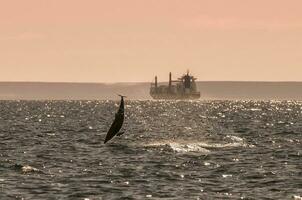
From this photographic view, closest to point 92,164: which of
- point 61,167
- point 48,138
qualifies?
point 61,167

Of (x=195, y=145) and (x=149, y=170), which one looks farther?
(x=195, y=145)

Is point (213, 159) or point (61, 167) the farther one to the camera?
point (213, 159)

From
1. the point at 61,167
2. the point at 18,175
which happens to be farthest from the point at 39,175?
the point at 61,167

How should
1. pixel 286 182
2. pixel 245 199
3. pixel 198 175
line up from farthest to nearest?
pixel 198 175, pixel 286 182, pixel 245 199

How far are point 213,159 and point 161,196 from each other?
18.1m

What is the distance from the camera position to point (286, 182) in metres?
42.2

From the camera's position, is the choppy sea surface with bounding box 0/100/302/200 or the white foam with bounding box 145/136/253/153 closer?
the choppy sea surface with bounding box 0/100/302/200

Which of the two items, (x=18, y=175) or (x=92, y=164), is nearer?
(x=18, y=175)

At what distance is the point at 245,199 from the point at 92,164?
1714cm

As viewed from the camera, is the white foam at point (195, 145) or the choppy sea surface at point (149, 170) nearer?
the choppy sea surface at point (149, 170)

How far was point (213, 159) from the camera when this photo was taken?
54.8 meters

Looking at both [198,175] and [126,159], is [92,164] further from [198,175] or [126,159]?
[198,175]

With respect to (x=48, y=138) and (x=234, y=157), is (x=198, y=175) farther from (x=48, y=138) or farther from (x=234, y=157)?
(x=48, y=138)

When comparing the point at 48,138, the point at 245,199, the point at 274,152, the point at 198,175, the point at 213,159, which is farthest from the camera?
the point at 48,138
